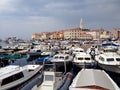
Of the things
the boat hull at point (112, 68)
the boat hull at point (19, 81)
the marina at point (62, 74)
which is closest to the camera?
the marina at point (62, 74)

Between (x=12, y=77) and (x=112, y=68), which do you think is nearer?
(x=12, y=77)

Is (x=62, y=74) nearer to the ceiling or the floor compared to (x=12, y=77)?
nearer to the floor

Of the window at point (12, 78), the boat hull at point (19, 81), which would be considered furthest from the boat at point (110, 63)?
the window at point (12, 78)

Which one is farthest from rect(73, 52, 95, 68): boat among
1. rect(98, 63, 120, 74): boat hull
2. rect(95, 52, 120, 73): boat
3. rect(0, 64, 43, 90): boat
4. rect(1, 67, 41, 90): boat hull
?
rect(0, 64, 43, 90): boat

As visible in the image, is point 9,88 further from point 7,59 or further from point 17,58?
point 17,58

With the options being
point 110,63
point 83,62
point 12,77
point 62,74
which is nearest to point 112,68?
point 110,63

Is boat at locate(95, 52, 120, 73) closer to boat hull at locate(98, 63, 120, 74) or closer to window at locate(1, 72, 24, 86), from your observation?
boat hull at locate(98, 63, 120, 74)

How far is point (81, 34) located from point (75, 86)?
6792 inches

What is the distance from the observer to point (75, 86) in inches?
470

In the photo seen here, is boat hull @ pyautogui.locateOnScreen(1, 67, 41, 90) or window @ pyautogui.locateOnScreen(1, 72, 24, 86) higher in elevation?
window @ pyautogui.locateOnScreen(1, 72, 24, 86)

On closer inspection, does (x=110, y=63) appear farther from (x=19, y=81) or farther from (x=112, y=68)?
(x=19, y=81)

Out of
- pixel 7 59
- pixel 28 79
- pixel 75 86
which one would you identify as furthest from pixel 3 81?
pixel 7 59

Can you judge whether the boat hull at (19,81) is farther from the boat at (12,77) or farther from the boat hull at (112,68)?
the boat hull at (112,68)

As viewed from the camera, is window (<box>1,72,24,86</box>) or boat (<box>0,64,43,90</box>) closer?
boat (<box>0,64,43,90</box>)
